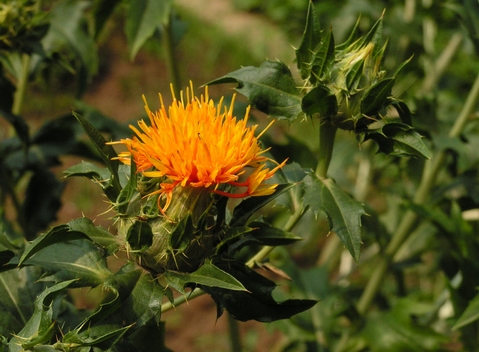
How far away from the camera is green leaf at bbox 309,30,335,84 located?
4.36 feet

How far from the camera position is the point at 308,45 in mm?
1406

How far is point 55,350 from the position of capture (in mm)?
1110

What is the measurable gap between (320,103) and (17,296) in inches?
33.4

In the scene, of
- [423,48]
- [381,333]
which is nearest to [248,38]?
[423,48]

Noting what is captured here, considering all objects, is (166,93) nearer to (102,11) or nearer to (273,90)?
(102,11)

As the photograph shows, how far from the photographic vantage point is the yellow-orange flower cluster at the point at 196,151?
1.18 m

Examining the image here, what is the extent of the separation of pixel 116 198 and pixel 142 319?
9.8 inches

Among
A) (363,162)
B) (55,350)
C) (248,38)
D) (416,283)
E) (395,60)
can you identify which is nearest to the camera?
(55,350)

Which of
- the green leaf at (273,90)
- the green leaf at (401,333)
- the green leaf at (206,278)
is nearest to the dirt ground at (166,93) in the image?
the green leaf at (401,333)

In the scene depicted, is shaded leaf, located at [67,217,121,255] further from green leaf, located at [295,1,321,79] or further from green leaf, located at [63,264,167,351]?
green leaf, located at [295,1,321,79]

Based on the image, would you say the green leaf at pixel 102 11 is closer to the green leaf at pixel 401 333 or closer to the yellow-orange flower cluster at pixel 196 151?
the yellow-orange flower cluster at pixel 196 151

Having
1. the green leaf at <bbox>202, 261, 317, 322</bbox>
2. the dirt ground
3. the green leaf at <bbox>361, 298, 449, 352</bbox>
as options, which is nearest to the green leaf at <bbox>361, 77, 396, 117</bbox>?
the green leaf at <bbox>202, 261, 317, 322</bbox>

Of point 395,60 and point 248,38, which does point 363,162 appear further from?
point 248,38

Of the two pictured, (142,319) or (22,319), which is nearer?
(142,319)
